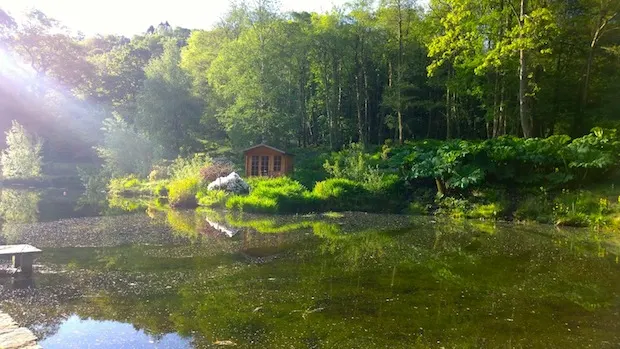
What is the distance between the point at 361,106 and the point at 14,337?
2920 centimetres

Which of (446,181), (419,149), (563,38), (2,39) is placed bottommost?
(446,181)

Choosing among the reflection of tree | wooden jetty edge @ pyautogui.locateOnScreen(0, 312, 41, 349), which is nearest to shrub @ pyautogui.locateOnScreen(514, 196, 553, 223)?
the reflection of tree

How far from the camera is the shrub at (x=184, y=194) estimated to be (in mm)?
19062

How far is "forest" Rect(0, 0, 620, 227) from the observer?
17.0 meters

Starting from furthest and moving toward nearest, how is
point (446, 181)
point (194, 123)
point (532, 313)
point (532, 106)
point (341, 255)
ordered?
point (194, 123)
point (532, 106)
point (446, 181)
point (341, 255)
point (532, 313)

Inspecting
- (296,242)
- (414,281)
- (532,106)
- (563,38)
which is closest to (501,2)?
(563,38)

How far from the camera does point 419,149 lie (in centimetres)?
2022

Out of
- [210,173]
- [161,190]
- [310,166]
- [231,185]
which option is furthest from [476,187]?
[161,190]

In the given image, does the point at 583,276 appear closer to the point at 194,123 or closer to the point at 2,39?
the point at 194,123

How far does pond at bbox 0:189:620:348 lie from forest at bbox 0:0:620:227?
436cm

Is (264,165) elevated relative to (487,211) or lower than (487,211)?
elevated

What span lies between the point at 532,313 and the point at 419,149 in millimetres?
14381

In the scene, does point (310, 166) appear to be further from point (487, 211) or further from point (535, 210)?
point (535, 210)

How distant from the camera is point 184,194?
19.1 m
